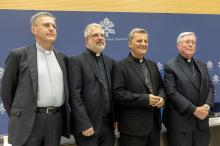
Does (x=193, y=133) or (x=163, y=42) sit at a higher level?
(x=163, y=42)

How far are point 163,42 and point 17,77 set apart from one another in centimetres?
253

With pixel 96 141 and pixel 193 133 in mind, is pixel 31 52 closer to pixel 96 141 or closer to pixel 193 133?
pixel 96 141

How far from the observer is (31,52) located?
2402mm

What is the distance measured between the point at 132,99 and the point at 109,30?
1616 millimetres

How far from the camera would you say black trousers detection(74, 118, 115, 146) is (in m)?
2.55

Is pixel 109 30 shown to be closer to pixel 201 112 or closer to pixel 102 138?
pixel 201 112

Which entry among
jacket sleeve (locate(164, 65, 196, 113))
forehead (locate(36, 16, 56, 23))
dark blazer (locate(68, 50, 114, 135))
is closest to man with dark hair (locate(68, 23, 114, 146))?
dark blazer (locate(68, 50, 114, 135))

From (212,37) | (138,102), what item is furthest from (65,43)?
(212,37)

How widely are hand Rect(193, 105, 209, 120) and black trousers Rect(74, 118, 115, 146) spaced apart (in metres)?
0.78

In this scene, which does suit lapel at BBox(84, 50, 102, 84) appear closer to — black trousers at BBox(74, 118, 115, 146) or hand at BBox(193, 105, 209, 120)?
black trousers at BBox(74, 118, 115, 146)

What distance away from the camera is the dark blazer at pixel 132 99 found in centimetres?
269

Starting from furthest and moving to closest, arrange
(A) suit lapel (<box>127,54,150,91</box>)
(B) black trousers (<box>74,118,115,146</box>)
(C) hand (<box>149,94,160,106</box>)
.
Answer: (A) suit lapel (<box>127,54,150,91</box>) → (C) hand (<box>149,94,160,106</box>) → (B) black trousers (<box>74,118,115,146</box>)

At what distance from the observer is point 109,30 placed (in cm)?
411

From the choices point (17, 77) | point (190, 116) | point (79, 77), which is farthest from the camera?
point (190, 116)
